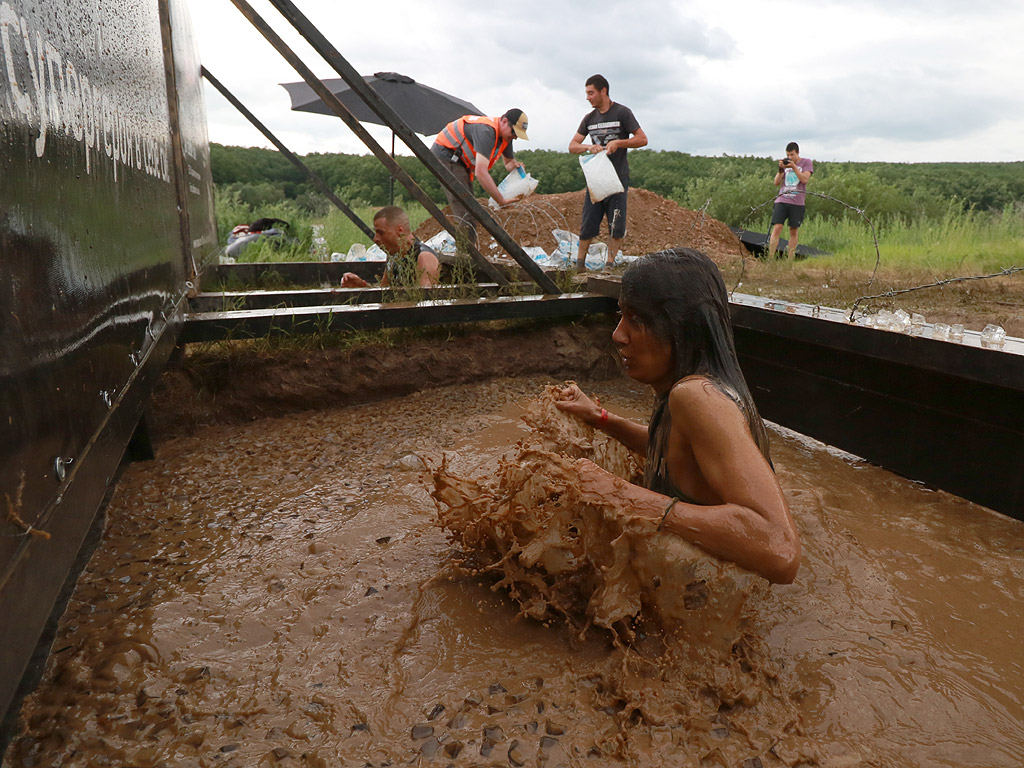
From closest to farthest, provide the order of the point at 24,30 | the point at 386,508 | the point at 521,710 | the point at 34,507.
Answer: the point at 34,507 → the point at 24,30 → the point at 521,710 → the point at 386,508

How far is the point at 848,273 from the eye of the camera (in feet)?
24.4

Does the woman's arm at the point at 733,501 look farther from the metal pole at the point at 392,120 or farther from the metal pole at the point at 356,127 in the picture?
the metal pole at the point at 356,127

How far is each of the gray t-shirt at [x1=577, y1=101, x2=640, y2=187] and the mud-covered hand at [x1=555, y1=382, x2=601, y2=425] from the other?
5.20 metres

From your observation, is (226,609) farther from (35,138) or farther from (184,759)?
(35,138)

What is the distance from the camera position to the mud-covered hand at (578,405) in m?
2.67

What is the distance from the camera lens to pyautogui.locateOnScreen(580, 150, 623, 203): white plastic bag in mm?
7055

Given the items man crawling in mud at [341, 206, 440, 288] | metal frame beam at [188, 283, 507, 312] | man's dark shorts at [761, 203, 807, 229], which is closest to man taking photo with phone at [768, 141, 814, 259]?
man's dark shorts at [761, 203, 807, 229]

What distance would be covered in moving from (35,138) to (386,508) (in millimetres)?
1955

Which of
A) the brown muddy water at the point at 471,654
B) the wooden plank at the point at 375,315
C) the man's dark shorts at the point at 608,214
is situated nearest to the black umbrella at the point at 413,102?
the man's dark shorts at the point at 608,214

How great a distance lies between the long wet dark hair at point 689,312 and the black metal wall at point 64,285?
156 centimetres

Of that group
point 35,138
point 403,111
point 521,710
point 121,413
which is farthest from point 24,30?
point 403,111

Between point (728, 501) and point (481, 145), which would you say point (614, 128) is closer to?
point (481, 145)

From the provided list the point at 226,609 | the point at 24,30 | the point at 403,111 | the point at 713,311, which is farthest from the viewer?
the point at 403,111

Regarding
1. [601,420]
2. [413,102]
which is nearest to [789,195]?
[413,102]
